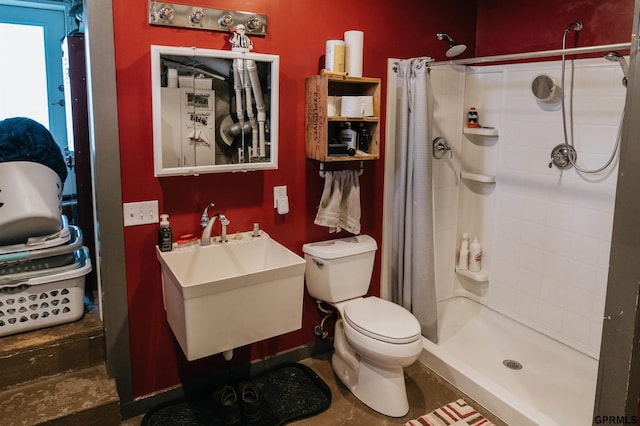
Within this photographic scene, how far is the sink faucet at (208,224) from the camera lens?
244 cm

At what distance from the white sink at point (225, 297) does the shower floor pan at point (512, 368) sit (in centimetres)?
106

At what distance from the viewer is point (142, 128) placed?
2293mm

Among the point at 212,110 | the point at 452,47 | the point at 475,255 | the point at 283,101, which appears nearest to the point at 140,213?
the point at 212,110

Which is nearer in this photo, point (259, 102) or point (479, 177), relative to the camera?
point (259, 102)

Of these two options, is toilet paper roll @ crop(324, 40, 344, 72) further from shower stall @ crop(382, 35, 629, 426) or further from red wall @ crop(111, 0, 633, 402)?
shower stall @ crop(382, 35, 629, 426)

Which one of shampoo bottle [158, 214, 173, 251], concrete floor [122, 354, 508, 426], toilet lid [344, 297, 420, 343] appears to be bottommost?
concrete floor [122, 354, 508, 426]

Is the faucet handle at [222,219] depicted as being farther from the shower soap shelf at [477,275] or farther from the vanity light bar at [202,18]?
the shower soap shelf at [477,275]

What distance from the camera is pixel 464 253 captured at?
3605mm

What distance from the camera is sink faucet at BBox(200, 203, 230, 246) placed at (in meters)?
2.44

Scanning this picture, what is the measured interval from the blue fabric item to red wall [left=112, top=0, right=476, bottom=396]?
57 centimetres

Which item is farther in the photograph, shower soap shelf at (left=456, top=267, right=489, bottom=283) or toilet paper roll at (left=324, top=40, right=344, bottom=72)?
shower soap shelf at (left=456, top=267, right=489, bottom=283)

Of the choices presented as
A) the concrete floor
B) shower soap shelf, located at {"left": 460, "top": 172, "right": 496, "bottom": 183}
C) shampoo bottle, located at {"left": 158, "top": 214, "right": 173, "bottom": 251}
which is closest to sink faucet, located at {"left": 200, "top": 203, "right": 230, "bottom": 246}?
shampoo bottle, located at {"left": 158, "top": 214, "right": 173, "bottom": 251}

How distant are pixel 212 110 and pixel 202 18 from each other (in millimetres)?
433

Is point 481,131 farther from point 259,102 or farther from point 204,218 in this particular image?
point 204,218
